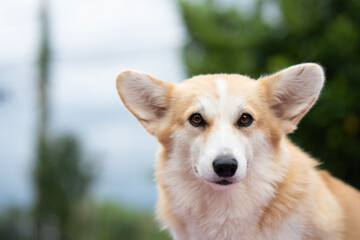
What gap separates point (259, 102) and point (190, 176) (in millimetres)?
744

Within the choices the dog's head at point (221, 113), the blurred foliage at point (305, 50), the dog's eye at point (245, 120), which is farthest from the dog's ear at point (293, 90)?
the blurred foliage at point (305, 50)

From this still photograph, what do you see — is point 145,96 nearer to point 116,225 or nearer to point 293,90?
point 293,90

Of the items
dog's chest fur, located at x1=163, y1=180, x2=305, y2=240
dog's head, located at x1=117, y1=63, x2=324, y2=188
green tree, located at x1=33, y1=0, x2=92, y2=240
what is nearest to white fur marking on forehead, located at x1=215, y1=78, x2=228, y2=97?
dog's head, located at x1=117, y1=63, x2=324, y2=188

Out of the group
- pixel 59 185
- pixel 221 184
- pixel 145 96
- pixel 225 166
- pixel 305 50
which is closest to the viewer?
pixel 225 166

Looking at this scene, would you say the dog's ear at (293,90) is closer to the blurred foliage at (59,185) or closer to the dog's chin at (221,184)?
the dog's chin at (221,184)

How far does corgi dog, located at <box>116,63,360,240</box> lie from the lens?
147 inches

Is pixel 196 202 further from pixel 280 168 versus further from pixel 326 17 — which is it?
pixel 326 17

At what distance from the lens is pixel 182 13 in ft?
28.0

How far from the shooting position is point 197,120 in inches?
150

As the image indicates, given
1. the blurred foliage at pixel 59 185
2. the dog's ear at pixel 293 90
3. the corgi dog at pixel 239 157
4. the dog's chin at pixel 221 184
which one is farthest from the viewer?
the blurred foliage at pixel 59 185

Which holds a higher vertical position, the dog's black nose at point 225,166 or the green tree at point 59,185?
the dog's black nose at point 225,166

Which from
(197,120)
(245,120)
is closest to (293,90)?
(245,120)

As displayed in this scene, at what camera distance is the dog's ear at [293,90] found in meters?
3.93

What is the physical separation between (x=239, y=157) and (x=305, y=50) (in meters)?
4.45
